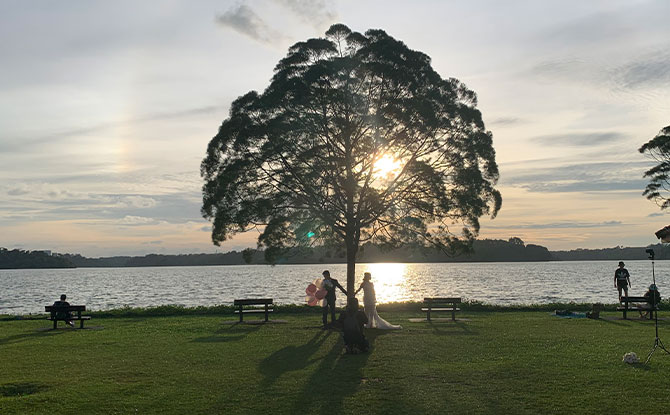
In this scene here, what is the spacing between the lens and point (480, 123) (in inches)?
1118

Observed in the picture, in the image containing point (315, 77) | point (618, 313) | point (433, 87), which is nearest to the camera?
point (315, 77)

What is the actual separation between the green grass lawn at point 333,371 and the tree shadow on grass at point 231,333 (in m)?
0.07

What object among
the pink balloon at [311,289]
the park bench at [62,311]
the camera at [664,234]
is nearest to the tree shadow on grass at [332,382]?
the pink balloon at [311,289]

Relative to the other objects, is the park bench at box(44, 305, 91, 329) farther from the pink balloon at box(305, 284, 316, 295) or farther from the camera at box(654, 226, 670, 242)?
the camera at box(654, 226, 670, 242)

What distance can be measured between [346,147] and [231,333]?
30.4 ft

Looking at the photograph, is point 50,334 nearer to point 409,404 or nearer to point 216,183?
point 216,183

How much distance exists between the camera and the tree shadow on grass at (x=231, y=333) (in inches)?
832

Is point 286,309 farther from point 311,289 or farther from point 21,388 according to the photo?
point 21,388

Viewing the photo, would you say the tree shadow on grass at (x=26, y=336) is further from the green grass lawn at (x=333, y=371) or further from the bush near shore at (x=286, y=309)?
the bush near shore at (x=286, y=309)

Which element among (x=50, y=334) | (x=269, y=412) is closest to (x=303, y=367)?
(x=269, y=412)

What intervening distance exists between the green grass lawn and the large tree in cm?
584

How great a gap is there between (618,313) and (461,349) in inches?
615

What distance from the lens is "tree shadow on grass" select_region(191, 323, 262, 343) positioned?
21.1m

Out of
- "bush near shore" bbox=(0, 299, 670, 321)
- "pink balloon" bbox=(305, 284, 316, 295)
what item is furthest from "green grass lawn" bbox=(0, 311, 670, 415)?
"bush near shore" bbox=(0, 299, 670, 321)
